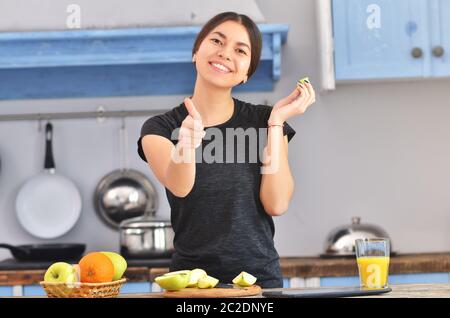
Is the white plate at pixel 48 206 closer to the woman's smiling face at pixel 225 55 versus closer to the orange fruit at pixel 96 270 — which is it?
the woman's smiling face at pixel 225 55

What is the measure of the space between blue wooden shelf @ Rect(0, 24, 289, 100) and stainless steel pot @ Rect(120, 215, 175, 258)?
635 millimetres

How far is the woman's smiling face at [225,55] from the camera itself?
1.94 meters

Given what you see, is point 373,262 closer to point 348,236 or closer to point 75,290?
point 75,290

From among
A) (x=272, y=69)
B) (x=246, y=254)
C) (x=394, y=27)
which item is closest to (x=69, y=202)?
(x=272, y=69)

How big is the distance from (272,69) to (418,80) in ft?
2.10

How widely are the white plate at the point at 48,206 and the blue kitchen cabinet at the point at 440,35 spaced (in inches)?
61.9

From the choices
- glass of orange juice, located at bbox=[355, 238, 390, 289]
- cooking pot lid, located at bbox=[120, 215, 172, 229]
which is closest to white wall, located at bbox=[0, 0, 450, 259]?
cooking pot lid, located at bbox=[120, 215, 172, 229]

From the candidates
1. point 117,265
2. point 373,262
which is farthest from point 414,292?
point 117,265

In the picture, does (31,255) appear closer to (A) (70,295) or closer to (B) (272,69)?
(B) (272,69)

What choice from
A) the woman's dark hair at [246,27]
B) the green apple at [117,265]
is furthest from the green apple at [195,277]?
the woman's dark hair at [246,27]

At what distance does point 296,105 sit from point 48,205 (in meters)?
1.95

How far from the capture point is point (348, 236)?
3270 millimetres

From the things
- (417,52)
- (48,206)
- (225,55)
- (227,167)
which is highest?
(417,52)

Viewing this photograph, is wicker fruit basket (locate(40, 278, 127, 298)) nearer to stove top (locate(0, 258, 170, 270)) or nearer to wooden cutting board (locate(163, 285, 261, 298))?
wooden cutting board (locate(163, 285, 261, 298))
